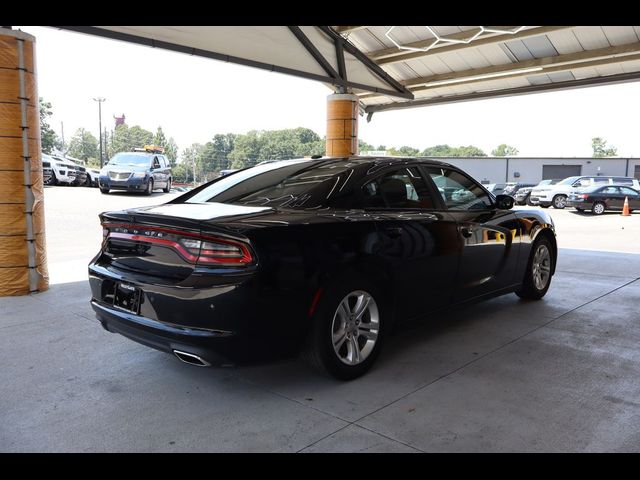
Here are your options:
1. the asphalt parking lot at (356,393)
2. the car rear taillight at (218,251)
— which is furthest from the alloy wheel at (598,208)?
the car rear taillight at (218,251)

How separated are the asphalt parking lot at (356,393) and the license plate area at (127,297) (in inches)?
21.3

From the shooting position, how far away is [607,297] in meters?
5.74

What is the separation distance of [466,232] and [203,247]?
2.30 meters

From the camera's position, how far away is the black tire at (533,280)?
5363 mm

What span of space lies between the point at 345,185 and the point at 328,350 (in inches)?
44.7

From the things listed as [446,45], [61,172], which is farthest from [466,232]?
[61,172]

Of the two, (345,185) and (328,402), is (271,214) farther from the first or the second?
(328,402)

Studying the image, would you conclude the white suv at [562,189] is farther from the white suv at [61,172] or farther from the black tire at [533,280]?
the white suv at [61,172]

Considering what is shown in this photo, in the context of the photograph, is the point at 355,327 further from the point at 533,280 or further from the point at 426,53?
the point at 426,53

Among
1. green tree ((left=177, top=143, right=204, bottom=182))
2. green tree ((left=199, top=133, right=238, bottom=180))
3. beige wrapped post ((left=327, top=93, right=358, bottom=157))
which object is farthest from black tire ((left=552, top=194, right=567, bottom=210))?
green tree ((left=177, top=143, right=204, bottom=182))

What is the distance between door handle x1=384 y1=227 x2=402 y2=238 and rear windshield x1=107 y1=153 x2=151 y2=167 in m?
15.4

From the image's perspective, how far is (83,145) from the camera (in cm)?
6412

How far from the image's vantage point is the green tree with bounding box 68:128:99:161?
62.2m
